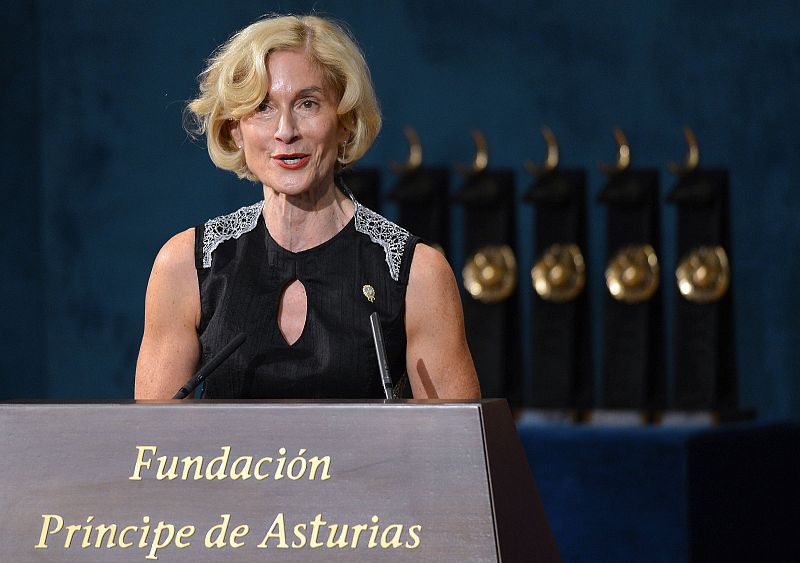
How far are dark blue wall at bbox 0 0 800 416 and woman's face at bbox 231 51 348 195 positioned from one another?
95.4 inches

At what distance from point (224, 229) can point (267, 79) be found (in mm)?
246

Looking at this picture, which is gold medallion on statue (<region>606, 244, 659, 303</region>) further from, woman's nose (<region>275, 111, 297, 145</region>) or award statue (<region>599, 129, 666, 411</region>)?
woman's nose (<region>275, 111, 297, 145</region>)

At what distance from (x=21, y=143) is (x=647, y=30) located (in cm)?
210

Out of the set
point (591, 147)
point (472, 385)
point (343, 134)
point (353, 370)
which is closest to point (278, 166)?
point (343, 134)

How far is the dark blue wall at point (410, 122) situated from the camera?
153 inches

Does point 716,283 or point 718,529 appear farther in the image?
point 716,283

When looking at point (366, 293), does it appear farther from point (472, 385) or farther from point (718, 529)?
point (718, 529)

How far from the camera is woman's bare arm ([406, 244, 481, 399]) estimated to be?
1.73m

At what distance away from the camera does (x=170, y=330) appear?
5.65 ft

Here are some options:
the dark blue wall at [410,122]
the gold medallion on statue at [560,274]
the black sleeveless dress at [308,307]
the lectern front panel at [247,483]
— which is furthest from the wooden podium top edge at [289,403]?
the dark blue wall at [410,122]

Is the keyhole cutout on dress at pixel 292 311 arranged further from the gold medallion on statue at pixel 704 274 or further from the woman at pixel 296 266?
the gold medallion on statue at pixel 704 274

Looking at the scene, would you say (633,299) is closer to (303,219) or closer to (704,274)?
(704,274)

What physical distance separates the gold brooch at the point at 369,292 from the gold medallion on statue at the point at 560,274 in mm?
1863

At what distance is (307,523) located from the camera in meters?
1.26
